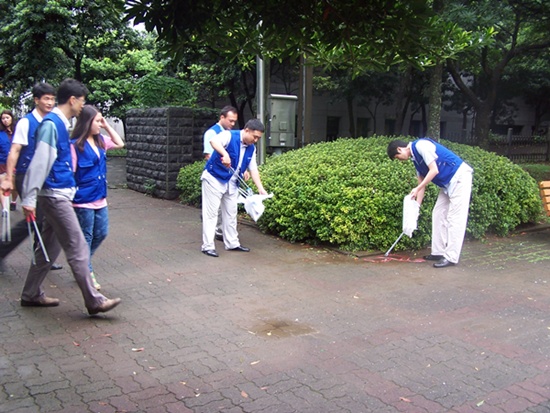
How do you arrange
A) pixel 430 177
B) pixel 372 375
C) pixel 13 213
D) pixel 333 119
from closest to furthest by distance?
pixel 372 375, pixel 430 177, pixel 13 213, pixel 333 119

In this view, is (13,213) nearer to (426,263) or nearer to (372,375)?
(426,263)

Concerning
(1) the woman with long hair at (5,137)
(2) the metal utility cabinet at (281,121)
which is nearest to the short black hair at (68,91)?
(1) the woman with long hair at (5,137)

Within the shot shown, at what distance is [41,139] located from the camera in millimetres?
4523

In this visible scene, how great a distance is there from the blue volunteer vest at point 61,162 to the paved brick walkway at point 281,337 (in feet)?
3.82

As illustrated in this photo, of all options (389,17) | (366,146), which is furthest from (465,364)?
(366,146)

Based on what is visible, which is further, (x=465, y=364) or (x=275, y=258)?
(x=275, y=258)

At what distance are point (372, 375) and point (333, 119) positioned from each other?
27.7 m

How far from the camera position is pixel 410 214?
23.0ft

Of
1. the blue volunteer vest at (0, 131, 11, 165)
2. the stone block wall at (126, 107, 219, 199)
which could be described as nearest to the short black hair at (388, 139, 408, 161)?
the blue volunteer vest at (0, 131, 11, 165)

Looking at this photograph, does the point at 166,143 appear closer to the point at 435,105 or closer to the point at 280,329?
the point at 435,105

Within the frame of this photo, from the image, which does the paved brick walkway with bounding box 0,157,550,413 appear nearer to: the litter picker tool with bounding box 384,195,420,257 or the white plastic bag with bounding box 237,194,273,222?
the litter picker tool with bounding box 384,195,420,257

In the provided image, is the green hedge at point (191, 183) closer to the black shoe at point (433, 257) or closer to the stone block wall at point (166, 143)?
the stone block wall at point (166, 143)

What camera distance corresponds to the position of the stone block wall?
12.0m

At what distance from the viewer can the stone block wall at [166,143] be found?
1198 cm
